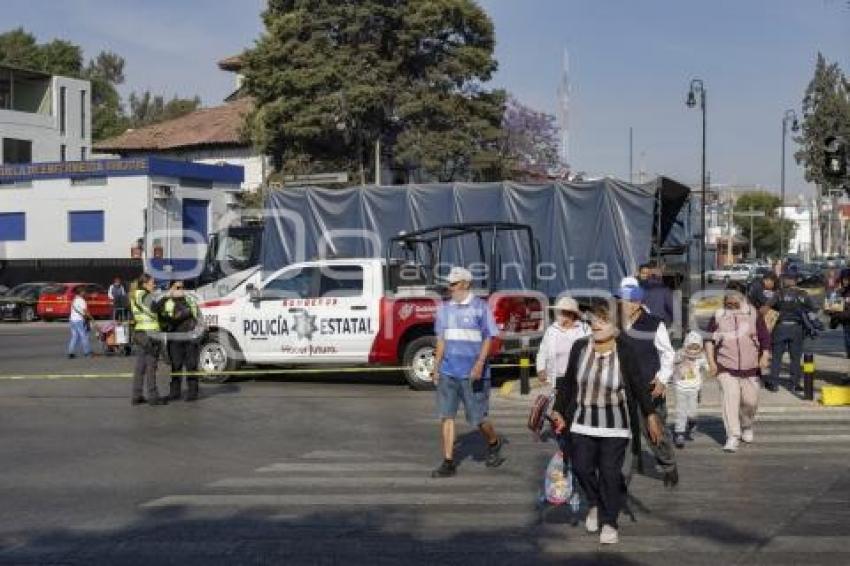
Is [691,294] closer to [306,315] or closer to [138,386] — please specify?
[306,315]

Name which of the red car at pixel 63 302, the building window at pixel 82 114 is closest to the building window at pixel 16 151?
the building window at pixel 82 114

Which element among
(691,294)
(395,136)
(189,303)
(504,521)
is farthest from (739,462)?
(395,136)

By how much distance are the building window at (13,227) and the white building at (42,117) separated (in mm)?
13075

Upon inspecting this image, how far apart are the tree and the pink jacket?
43143mm

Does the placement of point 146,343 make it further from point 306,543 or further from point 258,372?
point 306,543

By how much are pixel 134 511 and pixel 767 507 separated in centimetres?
488

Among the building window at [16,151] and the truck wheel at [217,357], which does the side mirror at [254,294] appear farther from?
the building window at [16,151]

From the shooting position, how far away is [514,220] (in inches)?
768

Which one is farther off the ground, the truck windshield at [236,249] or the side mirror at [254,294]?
the truck windshield at [236,249]

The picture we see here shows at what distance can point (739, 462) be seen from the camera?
10867 mm

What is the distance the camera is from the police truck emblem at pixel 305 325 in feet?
57.7

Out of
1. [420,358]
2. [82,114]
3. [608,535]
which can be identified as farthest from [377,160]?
[608,535]

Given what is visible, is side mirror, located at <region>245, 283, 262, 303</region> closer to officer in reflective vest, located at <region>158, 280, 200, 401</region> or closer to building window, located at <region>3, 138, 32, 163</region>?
officer in reflective vest, located at <region>158, 280, 200, 401</region>

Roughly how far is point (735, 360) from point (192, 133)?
52848mm
